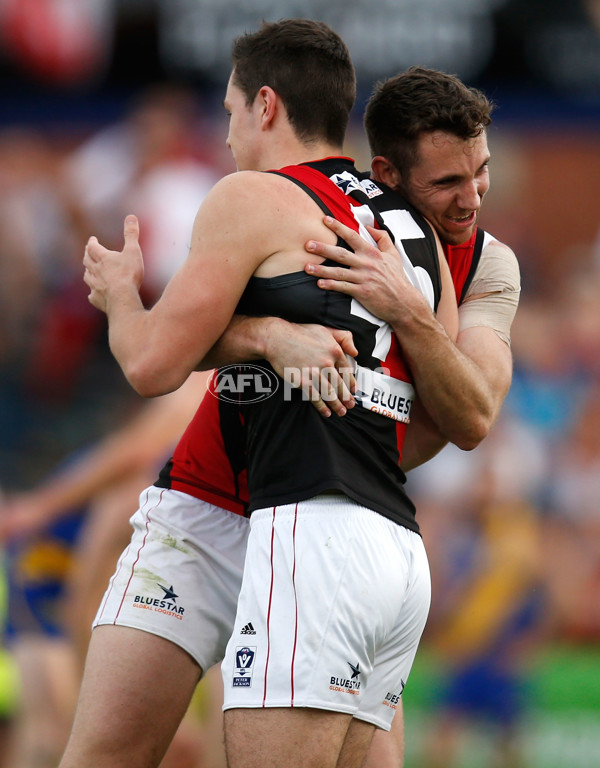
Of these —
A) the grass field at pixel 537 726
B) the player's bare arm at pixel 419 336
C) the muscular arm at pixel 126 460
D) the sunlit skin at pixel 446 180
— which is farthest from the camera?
the grass field at pixel 537 726

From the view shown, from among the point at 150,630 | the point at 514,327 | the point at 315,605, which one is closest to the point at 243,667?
the point at 315,605

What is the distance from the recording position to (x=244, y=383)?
3592mm

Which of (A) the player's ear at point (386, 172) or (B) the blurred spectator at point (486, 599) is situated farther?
(B) the blurred spectator at point (486, 599)

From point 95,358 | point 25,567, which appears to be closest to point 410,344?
point 25,567

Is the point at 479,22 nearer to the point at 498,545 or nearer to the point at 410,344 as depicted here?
the point at 498,545

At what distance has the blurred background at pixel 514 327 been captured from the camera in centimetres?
852

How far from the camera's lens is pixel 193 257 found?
3.35 meters

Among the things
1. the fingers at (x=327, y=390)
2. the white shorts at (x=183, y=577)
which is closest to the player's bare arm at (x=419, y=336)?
the fingers at (x=327, y=390)

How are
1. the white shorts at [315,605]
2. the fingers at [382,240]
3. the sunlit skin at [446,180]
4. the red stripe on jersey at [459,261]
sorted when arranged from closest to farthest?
the white shorts at [315,605]
the fingers at [382,240]
the sunlit skin at [446,180]
the red stripe on jersey at [459,261]

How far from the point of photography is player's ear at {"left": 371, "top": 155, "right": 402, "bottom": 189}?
380cm

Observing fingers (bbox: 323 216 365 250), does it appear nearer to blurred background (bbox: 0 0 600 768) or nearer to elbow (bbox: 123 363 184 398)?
elbow (bbox: 123 363 184 398)

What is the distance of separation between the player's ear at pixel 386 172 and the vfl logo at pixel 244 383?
81 centimetres

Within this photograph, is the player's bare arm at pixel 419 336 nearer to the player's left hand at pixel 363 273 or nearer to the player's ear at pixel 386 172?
the player's left hand at pixel 363 273

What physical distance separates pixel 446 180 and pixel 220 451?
3.74 feet
